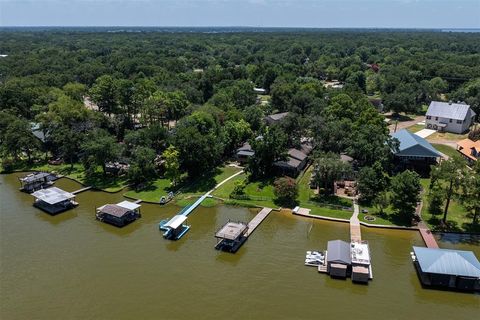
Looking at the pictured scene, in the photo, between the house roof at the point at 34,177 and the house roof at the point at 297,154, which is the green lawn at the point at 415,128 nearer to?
the house roof at the point at 297,154

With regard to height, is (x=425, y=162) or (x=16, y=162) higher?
(x=425, y=162)

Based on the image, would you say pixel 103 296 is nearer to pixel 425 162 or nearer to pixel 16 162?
pixel 16 162

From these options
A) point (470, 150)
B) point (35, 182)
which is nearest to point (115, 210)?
point (35, 182)

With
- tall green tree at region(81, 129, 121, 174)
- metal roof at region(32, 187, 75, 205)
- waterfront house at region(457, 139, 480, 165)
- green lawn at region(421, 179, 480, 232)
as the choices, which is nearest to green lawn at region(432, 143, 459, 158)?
waterfront house at region(457, 139, 480, 165)

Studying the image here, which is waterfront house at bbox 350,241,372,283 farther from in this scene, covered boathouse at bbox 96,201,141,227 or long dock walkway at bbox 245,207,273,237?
covered boathouse at bbox 96,201,141,227

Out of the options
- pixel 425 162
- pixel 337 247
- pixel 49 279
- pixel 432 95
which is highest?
pixel 432 95

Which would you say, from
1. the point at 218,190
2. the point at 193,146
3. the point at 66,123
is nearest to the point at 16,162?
the point at 66,123

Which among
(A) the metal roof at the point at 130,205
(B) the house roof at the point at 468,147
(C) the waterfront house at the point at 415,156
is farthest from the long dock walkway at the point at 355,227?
(B) the house roof at the point at 468,147
